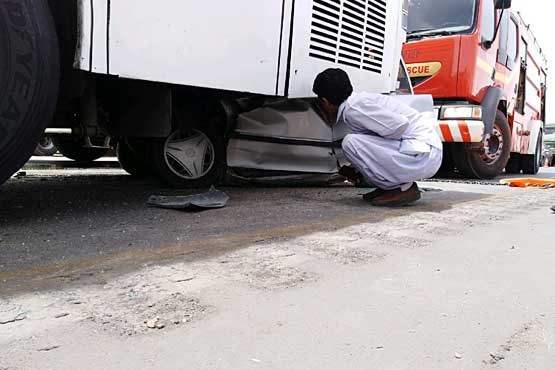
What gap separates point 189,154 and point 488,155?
4856mm

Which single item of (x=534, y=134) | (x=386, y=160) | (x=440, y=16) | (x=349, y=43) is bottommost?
(x=386, y=160)

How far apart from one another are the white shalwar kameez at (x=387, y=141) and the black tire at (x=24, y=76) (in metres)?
2.07

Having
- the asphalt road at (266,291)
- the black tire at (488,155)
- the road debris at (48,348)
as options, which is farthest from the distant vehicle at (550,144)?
the road debris at (48,348)

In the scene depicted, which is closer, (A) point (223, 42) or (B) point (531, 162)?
(A) point (223, 42)

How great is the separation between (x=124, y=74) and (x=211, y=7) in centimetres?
65

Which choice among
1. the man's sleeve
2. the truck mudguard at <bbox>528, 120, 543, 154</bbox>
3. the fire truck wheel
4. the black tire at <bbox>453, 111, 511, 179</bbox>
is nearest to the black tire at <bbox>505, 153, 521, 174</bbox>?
the truck mudguard at <bbox>528, 120, 543, 154</bbox>

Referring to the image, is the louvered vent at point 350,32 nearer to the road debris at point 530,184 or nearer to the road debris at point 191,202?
the road debris at point 191,202

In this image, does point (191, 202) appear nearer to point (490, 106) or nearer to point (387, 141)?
point (387, 141)

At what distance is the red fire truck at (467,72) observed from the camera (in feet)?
20.7

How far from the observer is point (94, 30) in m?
2.28

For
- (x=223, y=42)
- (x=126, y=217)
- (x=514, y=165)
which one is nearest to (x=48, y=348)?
(x=126, y=217)

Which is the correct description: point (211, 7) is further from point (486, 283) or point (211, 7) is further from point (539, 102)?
point (539, 102)

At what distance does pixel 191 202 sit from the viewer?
3.09m

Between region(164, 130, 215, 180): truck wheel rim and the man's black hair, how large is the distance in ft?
3.33
